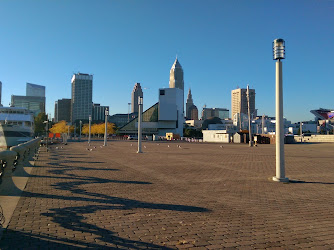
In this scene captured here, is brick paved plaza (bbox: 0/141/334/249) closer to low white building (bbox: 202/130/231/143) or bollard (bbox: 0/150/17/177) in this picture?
bollard (bbox: 0/150/17/177)

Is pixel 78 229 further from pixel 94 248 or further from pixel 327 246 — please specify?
pixel 327 246

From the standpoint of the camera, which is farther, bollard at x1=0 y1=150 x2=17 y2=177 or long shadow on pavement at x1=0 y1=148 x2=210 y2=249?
bollard at x1=0 y1=150 x2=17 y2=177

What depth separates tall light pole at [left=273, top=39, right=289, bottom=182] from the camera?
32.9 ft

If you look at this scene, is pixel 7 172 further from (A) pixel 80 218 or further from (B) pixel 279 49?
(B) pixel 279 49

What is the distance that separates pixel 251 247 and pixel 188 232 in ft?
3.61

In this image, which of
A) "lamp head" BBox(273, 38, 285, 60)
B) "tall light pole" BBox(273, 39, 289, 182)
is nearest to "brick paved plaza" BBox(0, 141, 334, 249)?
"tall light pole" BBox(273, 39, 289, 182)

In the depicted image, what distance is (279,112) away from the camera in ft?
33.1

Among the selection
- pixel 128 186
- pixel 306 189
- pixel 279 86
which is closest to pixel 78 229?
pixel 128 186

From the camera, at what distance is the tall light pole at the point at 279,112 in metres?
10.0

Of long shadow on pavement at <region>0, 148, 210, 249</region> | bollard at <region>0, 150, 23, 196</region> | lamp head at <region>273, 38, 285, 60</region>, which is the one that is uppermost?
lamp head at <region>273, 38, 285, 60</region>

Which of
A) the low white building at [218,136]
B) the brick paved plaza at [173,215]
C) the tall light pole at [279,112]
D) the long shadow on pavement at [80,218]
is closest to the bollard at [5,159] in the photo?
the brick paved plaza at [173,215]

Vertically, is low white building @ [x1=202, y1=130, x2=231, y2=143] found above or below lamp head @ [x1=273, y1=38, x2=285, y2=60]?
below

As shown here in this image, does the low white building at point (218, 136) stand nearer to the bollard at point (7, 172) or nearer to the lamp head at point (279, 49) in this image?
the lamp head at point (279, 49)

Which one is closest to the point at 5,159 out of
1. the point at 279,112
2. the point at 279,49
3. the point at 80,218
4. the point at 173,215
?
the point at 80,218
